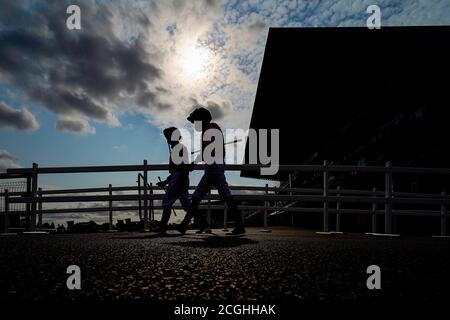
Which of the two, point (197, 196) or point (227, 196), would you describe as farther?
point (197, 196)

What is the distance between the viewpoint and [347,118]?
16.6 m

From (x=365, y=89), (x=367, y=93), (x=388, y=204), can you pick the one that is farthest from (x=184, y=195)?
(x=367, y=93)

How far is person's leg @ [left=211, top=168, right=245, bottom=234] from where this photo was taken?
559 centimetres

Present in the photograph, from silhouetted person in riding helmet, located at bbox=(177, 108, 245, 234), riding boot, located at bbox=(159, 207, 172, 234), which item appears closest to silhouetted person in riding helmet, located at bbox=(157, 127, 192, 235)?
riding boot, located at bbox=(159, 207, 172, 234)

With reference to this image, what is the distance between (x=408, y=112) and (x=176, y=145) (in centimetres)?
958

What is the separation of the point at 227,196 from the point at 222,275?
3488 millimetres

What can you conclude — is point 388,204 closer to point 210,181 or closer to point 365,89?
point 210,181

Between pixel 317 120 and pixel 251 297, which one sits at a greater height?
pixel 317 120

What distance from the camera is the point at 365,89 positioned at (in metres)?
13.1

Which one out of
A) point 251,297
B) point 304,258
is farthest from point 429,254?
point 251,297

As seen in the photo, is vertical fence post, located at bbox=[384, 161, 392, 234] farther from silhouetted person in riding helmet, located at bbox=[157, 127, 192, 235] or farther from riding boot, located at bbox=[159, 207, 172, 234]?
riding boot, located at bbox=[159, 207, 172, 234]

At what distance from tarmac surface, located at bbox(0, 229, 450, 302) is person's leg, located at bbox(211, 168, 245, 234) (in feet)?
7.73

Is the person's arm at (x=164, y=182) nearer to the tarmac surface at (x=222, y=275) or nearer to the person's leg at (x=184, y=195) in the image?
the person's leg at (x=184, y=195)
